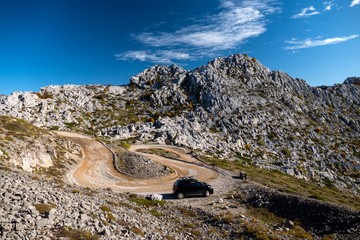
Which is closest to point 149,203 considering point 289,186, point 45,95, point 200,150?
point 289,186

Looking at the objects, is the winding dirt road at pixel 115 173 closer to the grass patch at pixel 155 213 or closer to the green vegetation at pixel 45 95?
the grass patch at pixel 155 213

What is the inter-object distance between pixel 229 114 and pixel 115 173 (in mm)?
71742

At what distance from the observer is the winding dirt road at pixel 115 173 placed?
134 ft

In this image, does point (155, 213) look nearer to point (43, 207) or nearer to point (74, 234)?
point (43, 207)

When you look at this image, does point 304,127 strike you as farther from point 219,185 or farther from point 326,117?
point 219,185

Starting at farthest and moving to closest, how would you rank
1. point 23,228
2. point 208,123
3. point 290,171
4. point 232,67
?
point 232,67 < point 208,123 < point 290,171 < point 23,228

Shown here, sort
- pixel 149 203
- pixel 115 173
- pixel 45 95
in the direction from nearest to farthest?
pixel 149 203 < pixel 115 173 < pixel 45 95

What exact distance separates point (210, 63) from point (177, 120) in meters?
52.1

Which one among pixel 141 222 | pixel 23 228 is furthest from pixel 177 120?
pixel 23 228

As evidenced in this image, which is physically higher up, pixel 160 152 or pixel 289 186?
pixel 160 152

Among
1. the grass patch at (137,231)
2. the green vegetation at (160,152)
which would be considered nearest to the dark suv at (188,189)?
the grass patch at (137,231)

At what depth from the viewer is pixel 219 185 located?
139 feet

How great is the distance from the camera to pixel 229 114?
111125mm

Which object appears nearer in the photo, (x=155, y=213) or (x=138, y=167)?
(x=155, y=213)
